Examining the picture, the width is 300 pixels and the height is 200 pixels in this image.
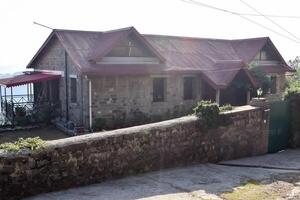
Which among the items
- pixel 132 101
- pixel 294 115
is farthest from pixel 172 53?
pixel 294 115

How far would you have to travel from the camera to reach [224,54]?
2508 cm

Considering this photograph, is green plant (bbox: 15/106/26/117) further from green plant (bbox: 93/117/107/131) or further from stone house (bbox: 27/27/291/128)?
green plant (bbox: 93/117/107/131)

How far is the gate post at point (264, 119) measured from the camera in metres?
11.7

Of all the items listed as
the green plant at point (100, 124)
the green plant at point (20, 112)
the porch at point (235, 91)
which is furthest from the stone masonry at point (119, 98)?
the green plant at point (20, 112)

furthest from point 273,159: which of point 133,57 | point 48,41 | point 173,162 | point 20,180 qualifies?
point 48,41

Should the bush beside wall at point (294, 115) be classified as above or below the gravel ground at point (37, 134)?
above

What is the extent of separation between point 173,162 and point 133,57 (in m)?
9.95

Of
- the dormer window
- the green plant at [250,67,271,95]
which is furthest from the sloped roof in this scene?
the green plant at [250,67,271,95]

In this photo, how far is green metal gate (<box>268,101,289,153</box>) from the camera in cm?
1259

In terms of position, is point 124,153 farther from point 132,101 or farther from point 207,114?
point 132,101

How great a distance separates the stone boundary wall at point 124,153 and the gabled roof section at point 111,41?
810cm

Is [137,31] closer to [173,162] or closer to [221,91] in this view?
[221,91]

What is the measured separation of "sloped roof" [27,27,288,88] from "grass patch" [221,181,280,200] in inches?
387

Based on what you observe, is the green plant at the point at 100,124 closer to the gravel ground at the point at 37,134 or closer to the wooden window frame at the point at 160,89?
the gravel ground at the point at 37,134
